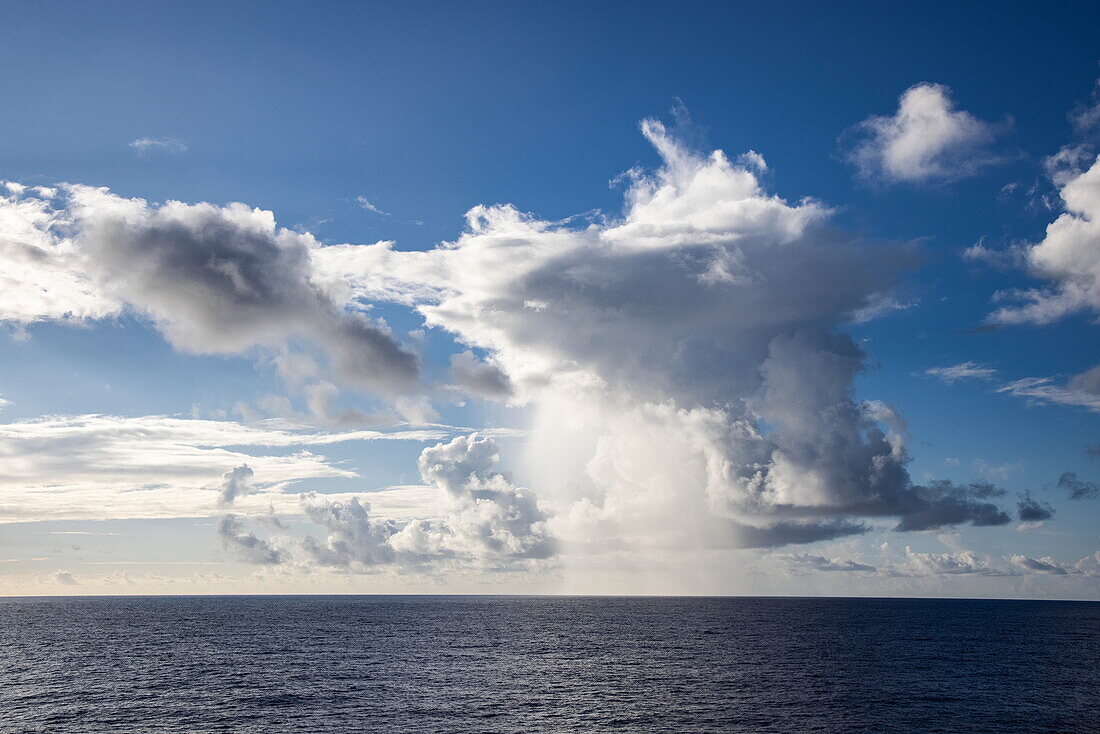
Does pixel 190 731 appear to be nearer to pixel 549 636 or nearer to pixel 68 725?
pixel 68 725

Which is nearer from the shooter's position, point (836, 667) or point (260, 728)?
point (260, 728)

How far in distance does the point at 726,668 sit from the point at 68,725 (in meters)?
90.7

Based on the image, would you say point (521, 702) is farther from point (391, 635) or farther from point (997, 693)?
point (391, 635)

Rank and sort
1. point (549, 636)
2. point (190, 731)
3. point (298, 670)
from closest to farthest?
point (190, 731) < point (298, 670) < point (549, 636)

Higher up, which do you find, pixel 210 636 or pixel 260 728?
pixel 260 728

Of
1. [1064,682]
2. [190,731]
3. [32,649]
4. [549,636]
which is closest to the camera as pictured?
[190,731]

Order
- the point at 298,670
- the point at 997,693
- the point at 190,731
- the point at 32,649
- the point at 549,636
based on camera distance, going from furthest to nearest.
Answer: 1. the point at 549,636
2. the point at 32,649
3. the point at 298,670
4. the point at 997,693
5. the point at 190,731

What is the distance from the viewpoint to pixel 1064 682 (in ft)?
358

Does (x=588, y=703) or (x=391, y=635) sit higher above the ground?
(x=588, y=703)

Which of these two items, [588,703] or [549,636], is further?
[549,636]

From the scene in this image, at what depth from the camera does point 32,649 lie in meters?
151

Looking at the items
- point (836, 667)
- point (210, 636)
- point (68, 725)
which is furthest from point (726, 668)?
point (210, 636)

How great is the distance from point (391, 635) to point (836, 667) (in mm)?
113098

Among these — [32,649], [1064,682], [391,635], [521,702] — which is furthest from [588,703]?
[32,649]
